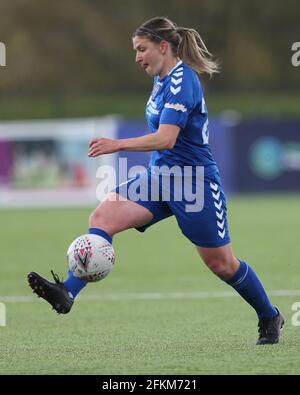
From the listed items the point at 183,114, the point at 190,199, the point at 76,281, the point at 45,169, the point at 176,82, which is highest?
the point at 45,169

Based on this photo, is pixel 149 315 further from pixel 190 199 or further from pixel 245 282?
pixel 190 199

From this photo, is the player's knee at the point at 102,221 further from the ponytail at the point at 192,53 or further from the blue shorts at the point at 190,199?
the ponytail at the point at 192,53

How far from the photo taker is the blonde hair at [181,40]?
682 cm

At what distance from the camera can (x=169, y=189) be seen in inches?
269

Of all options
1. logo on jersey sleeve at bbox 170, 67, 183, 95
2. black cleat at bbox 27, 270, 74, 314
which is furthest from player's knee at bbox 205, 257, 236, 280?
logo on jersey sleeve at bbox 170, 67, 183, 95

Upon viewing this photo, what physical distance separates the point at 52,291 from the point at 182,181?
1091 mm

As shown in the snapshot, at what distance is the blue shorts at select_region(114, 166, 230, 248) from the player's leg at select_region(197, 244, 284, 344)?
7cm

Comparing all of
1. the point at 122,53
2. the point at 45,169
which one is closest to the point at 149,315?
the point at 45,169

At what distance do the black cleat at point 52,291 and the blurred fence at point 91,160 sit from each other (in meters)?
17.0

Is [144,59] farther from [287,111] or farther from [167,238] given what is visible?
[287,111]

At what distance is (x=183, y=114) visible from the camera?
6613 millimetres

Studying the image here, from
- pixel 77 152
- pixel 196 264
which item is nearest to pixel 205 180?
pixel 196 264

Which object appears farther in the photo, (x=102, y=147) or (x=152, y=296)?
(x=152, y=296)

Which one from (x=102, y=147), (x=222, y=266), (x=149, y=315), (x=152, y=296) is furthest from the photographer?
(x=152, y=296)
